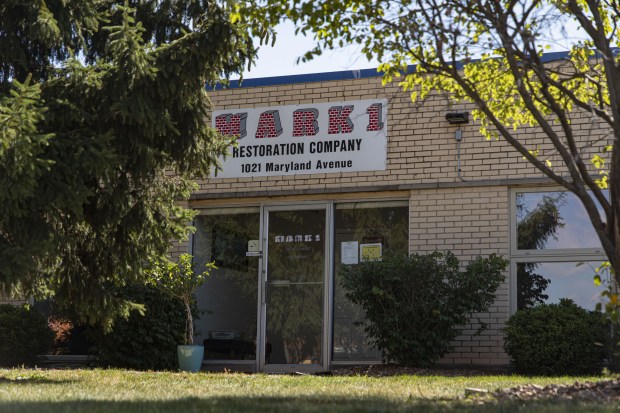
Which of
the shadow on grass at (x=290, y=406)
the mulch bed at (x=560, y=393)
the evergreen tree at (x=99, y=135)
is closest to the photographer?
the shadow on grass at (x=290, y=406)

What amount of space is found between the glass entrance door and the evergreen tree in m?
4.03

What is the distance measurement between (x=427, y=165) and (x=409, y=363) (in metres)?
3.06

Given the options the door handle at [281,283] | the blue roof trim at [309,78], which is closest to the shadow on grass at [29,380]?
the door handle at [281,283]

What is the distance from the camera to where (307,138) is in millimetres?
14477

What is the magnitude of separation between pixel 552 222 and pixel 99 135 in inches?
272

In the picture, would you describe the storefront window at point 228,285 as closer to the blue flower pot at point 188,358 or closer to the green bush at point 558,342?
the blue flower pot at point 188,358

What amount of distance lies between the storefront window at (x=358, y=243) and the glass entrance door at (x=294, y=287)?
0.22m

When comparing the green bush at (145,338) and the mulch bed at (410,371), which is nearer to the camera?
the mulch bed at (410,371)

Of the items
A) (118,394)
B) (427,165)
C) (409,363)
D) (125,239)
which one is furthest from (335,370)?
(118,394)

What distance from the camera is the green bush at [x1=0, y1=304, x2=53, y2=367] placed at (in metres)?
13.9

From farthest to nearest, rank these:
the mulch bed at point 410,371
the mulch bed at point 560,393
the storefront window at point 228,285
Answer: the storefront window at point 228,285
the mulch bed at point 410,371
the mulch bed at point 560,393

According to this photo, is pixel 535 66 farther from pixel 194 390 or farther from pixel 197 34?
pixel 194 390

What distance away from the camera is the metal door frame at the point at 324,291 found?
14.0 meters

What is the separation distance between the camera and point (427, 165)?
1383 centimetres
